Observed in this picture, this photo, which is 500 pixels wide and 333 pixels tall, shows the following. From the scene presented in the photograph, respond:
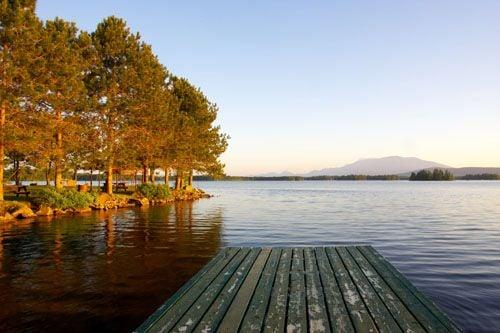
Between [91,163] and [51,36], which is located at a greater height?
[51,36]

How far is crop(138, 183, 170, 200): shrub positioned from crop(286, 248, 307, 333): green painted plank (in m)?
42.3

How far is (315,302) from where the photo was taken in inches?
272

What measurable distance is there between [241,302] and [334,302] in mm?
1627

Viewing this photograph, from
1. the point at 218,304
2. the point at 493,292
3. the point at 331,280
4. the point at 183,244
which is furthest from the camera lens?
the point at 183,244

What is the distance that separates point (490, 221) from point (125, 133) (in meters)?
36.5

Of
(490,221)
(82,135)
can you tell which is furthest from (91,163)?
(490,221)

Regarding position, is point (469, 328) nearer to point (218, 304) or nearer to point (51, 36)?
point (218, 304)

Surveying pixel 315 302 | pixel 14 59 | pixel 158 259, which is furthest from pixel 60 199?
pixel 315 302

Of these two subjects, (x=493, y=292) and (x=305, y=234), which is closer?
(x=493, y=292)

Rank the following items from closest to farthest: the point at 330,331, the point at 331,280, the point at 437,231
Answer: the point at 330,331 < the point at 331,280 < the point at 437,231

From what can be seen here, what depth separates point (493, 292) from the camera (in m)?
11.5

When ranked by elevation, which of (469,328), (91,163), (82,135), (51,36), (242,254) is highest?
(51,36)

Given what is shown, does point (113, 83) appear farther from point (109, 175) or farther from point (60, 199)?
point (60, 199)

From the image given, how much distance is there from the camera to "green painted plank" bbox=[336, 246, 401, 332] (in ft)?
18.9
